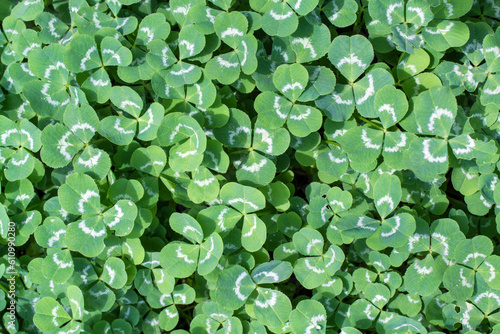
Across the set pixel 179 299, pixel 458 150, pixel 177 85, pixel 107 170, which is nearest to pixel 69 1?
pixel 177 85

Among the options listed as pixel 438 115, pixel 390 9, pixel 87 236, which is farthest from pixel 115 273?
pixel 390 9

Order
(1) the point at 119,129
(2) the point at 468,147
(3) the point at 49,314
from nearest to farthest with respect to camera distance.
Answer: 1. (2) the point at 468,147
2. (1) the point at 119,129
3. (3) the point at 49,314

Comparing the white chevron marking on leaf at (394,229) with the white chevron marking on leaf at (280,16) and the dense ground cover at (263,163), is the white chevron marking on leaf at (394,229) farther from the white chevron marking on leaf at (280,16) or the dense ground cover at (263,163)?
the white chevron marking on leaf at (280,16)

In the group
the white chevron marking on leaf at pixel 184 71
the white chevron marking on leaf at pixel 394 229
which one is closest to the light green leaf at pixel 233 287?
the white chevron marking on leaf at pixel 394 229

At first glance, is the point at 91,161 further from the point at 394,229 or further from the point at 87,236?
the point at 394,229

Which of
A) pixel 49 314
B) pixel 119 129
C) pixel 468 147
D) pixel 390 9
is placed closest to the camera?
pixel 468 147

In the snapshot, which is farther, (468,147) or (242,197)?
(242,197)

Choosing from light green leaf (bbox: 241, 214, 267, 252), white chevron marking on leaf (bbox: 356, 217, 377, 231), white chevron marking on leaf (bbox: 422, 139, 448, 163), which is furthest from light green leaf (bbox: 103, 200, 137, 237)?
white chevron marking on leaf (bbox: 422, 139, 448, 163)

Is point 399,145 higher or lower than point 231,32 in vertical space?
lower
